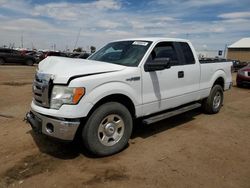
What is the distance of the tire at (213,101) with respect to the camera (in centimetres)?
681

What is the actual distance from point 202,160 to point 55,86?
98.7 inches

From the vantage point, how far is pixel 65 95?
373 centimetres

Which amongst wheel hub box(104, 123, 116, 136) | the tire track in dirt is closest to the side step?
wheel hub box(104, 123, 116, 136)

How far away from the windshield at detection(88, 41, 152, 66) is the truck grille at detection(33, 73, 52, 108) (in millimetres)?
1360

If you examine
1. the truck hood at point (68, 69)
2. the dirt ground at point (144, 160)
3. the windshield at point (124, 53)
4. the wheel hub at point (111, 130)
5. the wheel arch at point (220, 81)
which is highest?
the windshield at point (124, 53)

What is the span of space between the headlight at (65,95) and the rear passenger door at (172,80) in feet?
4.33

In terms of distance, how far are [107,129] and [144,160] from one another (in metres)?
0.75

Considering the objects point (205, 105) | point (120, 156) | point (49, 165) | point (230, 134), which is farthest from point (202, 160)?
point (205, 105)

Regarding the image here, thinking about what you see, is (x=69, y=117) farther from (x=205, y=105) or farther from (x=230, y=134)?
(x=205, y=105)

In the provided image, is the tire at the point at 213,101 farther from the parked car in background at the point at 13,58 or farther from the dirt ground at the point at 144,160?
the parked car in background at the point at 13,58

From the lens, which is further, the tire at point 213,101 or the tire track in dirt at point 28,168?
the tire at point 213,101

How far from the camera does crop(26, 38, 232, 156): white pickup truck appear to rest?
12.3 ft

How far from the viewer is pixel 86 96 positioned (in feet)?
12.4

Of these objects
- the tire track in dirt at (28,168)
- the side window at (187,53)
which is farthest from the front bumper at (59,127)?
the side window at (187,53)
